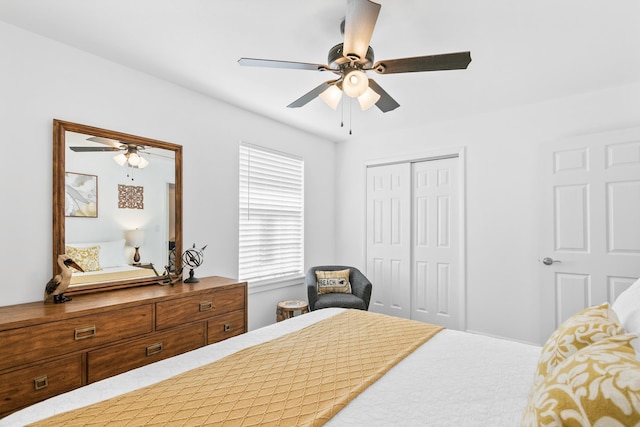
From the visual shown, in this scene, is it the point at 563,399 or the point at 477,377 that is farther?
the point at 477,377

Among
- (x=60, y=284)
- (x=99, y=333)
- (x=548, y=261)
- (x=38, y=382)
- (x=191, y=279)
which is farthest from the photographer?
(x=548, y=261)

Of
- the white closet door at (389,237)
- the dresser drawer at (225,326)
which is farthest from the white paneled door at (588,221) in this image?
the dresser drawer at (225,326)

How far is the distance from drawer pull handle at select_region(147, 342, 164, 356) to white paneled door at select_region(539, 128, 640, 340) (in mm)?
3242

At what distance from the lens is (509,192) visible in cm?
346

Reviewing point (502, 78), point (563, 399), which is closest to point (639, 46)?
point (502, 78)

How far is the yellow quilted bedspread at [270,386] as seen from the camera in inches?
40.6

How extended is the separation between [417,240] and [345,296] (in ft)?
3.93

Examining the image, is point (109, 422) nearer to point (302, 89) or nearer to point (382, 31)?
point (382, 31)

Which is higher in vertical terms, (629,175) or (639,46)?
(639,46)

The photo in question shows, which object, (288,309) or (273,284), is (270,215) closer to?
(273,284)

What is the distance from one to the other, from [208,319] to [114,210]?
110 cm

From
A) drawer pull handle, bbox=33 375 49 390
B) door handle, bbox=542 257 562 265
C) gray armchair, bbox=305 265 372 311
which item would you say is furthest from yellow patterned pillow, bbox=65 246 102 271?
door handle, bbox=542 257 562 265

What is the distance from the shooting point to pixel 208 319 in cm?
260

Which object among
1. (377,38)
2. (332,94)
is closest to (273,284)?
(332,94)
